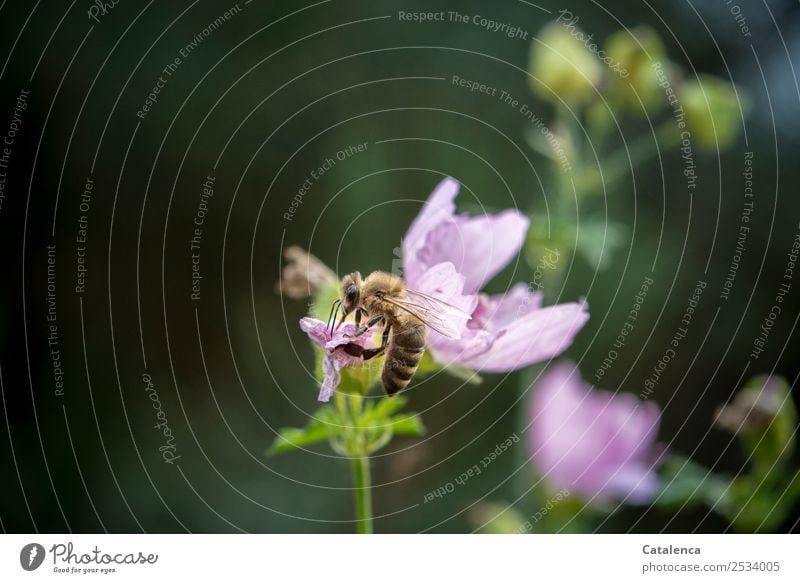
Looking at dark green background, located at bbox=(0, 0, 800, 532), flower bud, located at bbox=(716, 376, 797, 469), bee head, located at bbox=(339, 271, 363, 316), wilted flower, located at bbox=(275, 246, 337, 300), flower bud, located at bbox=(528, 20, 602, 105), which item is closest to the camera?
bee head, located at bbox=(339, 271, 363, 316)

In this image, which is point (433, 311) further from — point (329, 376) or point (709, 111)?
point (709, 111)

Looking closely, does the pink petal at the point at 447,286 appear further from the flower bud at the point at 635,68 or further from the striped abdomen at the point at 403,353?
the flower bud at the point at 635,68

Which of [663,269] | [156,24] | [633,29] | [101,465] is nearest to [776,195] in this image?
[663,269]
